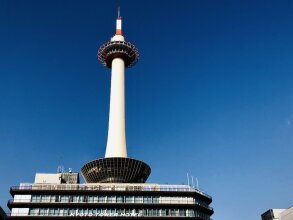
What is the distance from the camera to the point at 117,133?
402 feet

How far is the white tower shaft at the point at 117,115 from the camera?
11856 centimetres

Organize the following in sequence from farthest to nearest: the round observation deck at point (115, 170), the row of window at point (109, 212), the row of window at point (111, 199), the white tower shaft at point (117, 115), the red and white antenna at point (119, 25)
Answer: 1. the red and white antenna at point (119, 25)
2. the white tower shaft at point (117, 115)
3. the round observation deck at point (115, 170)
4. the row of window at point (111, 199)
5. the row of window at point (109, 212)

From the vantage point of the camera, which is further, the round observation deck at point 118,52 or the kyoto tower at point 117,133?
the round observation deck at point 118,52

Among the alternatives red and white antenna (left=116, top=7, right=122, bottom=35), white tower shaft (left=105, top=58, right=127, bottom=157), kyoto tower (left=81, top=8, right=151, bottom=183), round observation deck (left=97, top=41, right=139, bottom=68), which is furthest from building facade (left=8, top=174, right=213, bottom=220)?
red and white antenna (left=116, top=7, right=122, bottom=35)

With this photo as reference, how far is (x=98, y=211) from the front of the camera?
323ft

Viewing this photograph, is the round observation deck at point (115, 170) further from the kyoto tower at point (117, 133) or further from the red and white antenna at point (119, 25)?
the red and white antenna at point (119, 25)

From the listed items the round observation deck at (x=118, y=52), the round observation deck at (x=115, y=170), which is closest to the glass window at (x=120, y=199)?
the round observation deck at (x=115, y=170)

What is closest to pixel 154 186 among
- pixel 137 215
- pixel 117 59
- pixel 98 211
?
pixel 137 215

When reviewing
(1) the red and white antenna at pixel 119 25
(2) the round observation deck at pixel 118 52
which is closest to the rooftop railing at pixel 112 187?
(2) the round observation deck at pixel 118 52

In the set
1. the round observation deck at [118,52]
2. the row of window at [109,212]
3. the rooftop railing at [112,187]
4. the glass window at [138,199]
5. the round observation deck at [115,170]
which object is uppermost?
the round observation deck at [118,52]

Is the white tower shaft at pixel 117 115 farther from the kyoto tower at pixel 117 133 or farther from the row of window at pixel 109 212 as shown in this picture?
the row of window at pixel 109 212

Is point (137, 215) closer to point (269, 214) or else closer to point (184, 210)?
point (184, 210)

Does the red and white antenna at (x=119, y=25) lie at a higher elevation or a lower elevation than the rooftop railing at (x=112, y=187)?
higher

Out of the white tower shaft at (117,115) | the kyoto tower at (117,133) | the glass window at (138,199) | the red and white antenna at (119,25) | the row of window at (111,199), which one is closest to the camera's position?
the row of window at (111,199)
